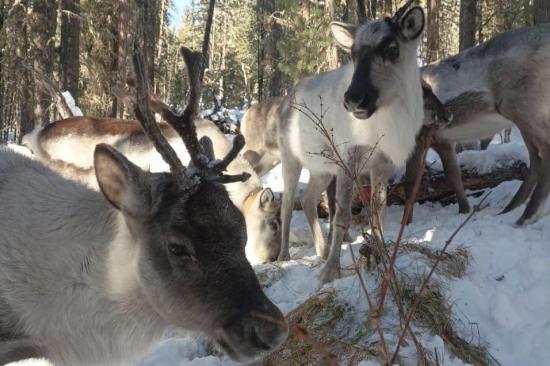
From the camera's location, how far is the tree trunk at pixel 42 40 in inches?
577

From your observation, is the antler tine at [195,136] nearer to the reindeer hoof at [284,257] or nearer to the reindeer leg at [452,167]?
the reindeer hoof at [284,257]

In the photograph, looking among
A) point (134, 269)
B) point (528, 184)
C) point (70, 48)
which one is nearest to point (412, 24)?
point (528, 184)

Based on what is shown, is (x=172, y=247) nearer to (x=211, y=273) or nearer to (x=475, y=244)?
(x=211, y=273)

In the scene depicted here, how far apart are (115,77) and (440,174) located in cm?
1088

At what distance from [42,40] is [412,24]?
1224 centimetres

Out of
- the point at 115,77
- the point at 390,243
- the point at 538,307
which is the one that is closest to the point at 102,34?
the point at 115,77

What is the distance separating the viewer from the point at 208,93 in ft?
153

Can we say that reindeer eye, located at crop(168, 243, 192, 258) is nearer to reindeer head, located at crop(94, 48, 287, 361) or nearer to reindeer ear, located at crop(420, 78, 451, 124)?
reindeer head, located at crop(94, 48, 287, 361)

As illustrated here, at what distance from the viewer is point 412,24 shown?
5.42m

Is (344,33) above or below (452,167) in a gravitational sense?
above

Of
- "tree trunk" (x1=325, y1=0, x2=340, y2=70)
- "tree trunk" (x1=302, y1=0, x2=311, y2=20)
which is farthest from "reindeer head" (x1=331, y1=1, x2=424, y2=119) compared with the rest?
"tree trunk" (x1=302, y1=0, x2=311, y2=20)

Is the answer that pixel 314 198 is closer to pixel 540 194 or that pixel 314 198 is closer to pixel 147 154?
pixel 147 154

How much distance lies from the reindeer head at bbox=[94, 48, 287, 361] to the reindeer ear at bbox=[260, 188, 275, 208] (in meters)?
4.20

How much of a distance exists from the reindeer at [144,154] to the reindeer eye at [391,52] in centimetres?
224
